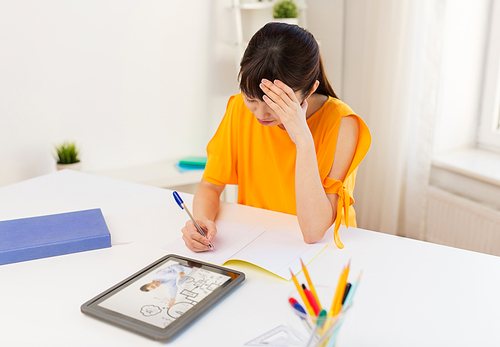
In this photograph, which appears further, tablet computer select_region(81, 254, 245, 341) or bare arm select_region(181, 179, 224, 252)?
bare arm select_region(181, 179, 224, 252)

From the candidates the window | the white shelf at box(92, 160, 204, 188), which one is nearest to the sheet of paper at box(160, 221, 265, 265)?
the white shelf at box(92, 160, 204, 188)

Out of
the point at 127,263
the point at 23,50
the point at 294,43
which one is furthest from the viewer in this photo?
the point at 23,50

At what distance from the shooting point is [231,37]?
2.80 m

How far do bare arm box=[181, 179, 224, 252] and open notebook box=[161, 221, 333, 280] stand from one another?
21mm

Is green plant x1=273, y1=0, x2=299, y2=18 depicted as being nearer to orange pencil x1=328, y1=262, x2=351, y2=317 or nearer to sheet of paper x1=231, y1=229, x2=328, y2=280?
sheet of paper x1=231, y1=229, x2=328, y2=280

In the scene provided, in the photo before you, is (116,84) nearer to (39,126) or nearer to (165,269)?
(39,126)

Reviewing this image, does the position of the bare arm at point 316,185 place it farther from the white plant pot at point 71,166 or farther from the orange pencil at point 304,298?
the white plant pot at point 71,166

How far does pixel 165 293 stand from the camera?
2.81 feet

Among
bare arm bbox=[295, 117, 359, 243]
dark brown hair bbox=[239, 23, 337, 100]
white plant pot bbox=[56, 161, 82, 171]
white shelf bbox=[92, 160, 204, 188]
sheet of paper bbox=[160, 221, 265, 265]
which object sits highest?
dark brown hair bbox=[239, 23, 337, 100]

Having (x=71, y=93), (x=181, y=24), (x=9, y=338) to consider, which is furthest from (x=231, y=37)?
(x=9, y=338)

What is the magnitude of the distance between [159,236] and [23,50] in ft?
5.03

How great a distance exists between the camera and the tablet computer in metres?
0.77

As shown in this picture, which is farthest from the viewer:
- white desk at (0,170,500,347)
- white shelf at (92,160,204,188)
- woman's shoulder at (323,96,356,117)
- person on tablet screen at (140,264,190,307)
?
white shelf at (92,160,204,188)

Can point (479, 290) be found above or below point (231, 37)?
below
